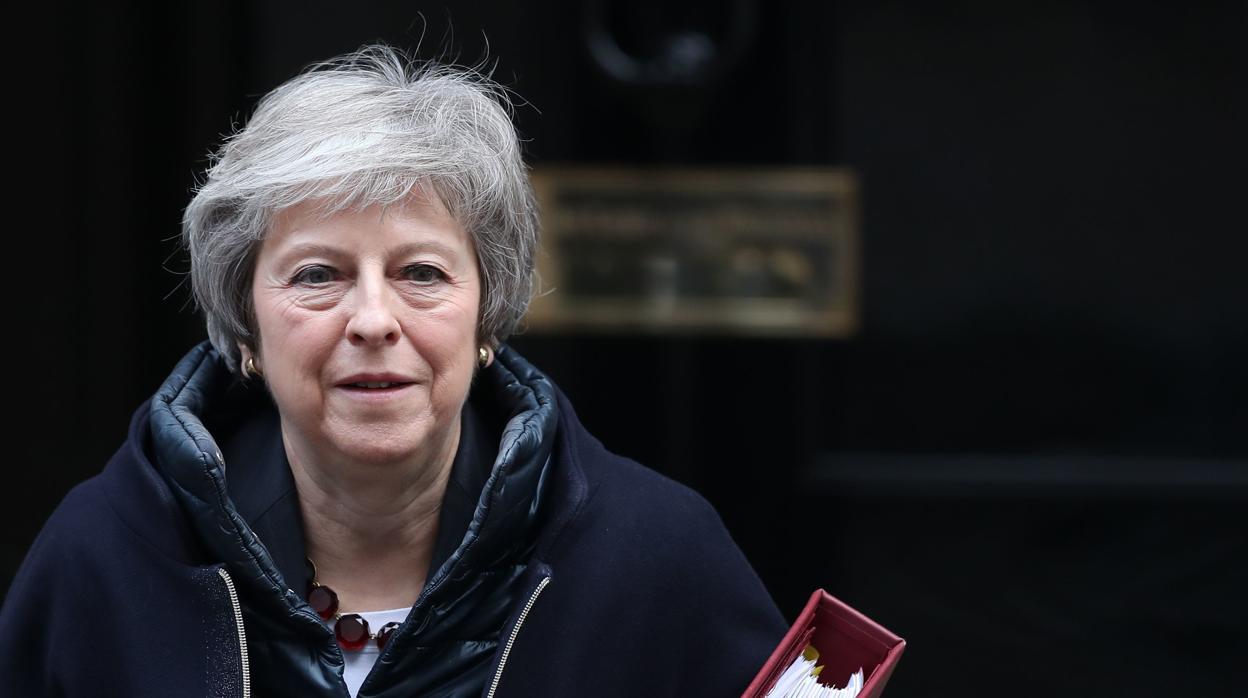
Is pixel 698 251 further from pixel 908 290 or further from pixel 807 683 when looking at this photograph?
pixel 807 683

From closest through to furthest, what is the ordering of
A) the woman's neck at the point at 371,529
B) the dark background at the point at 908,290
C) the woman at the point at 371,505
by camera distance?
the woman at the point at 371,505
the woman's neck at the point at 371,529
the dark background at the point at 908,290

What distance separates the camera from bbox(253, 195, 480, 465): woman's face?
183cm

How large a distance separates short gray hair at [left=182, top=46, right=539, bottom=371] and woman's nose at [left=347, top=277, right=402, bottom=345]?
101 mm

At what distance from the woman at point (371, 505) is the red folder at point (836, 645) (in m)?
0.18

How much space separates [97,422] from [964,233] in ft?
6.42

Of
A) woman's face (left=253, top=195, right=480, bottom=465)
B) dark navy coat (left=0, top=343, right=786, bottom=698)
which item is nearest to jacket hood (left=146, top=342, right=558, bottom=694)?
dark navy coat (left=0, top=343, right=786, bottom=698)

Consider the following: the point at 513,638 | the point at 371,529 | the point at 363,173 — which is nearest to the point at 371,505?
the point at 371,529

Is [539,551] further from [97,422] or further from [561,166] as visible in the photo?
[97,422]

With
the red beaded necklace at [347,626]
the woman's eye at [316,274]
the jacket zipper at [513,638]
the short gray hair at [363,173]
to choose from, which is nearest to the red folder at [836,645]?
the jacket zipper at [513,638]

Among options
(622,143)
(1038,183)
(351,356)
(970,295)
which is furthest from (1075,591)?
(351,356)

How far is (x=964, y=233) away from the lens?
3309mm

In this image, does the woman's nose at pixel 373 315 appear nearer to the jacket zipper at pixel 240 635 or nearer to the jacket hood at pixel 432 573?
the jacket hood at pixel 432 573

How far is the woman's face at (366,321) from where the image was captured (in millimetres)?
1832

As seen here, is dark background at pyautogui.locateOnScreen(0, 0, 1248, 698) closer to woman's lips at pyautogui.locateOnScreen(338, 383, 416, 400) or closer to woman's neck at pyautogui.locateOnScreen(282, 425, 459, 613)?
woman's neck at pyautogui.locateOnScreen(282, 425, 459, 613)
